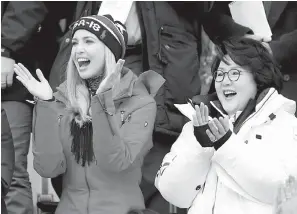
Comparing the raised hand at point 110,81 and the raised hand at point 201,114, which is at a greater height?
the raised hand at point 110,81

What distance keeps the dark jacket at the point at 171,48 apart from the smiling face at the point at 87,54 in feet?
1.72

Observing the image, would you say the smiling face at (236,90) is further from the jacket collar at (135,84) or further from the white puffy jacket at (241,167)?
the jacket collar at (135,84)

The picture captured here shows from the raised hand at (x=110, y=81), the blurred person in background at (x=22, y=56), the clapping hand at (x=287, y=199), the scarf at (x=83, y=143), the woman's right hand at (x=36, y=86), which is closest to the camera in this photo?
the clapping hand at (x=287, y=199)

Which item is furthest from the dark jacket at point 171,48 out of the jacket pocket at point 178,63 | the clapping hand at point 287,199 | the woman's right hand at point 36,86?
the clapping hand at point 287,199

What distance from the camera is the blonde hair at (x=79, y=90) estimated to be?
18.3 ft

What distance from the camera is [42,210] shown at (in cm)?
595

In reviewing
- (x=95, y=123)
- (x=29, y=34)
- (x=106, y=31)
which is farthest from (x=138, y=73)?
(x=95, y=123)

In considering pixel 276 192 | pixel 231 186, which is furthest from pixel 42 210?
pixel 276 192

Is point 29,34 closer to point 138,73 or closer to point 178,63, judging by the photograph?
point 138,73

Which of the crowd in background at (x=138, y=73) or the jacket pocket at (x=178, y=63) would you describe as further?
the jacket pocket at (x=178, y=63)

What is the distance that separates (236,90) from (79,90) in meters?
0.97

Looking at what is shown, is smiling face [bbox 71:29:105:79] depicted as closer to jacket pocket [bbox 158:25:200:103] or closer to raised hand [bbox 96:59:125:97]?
raised hand [bbox 96:59:125:97]

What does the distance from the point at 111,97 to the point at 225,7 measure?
5.53ft

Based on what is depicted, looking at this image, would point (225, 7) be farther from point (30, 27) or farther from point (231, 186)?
point (231, 186)
